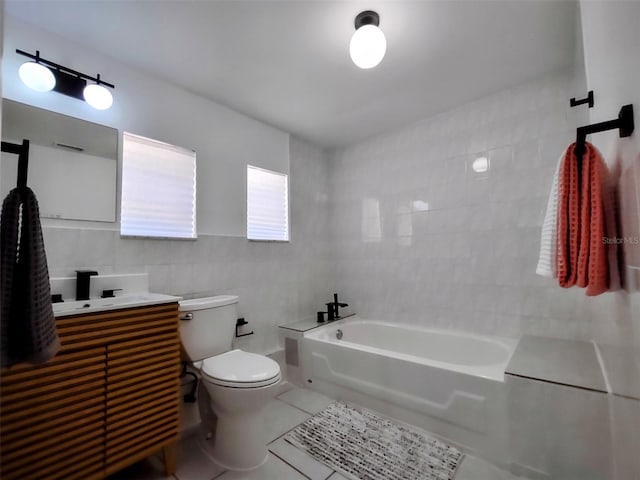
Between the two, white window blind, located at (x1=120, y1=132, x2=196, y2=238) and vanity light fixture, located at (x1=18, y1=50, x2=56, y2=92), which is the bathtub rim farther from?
vanity light fixture, located at (x1=18, y1=50, x2=56, y2=92)

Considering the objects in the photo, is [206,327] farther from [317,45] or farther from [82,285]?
[317,45]

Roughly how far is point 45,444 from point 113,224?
3.60ft

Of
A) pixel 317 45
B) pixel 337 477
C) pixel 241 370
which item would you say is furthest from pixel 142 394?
pixel 317 45

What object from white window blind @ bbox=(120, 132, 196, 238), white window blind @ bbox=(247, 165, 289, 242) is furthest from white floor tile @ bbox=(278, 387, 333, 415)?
white window blind @ bbox=(120, 132, 196, 238)

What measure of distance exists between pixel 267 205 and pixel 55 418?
76.0 inches

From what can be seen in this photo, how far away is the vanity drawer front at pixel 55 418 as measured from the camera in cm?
104

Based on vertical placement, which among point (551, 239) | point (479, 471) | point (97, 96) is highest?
point (97, 96)

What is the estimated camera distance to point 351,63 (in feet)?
6.17

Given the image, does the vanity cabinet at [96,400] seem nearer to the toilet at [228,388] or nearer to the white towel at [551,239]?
the toilet at [228,388]

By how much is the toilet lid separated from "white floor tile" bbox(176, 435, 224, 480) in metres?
0.46

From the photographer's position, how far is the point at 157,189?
197 centimetres

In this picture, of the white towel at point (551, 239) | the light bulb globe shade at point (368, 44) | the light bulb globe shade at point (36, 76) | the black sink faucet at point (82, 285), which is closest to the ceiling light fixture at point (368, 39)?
the light bulb globe shade at point (368, 44)

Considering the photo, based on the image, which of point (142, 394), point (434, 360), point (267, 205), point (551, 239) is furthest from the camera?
point (267, 205)

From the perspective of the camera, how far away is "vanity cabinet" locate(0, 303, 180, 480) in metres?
1.07
